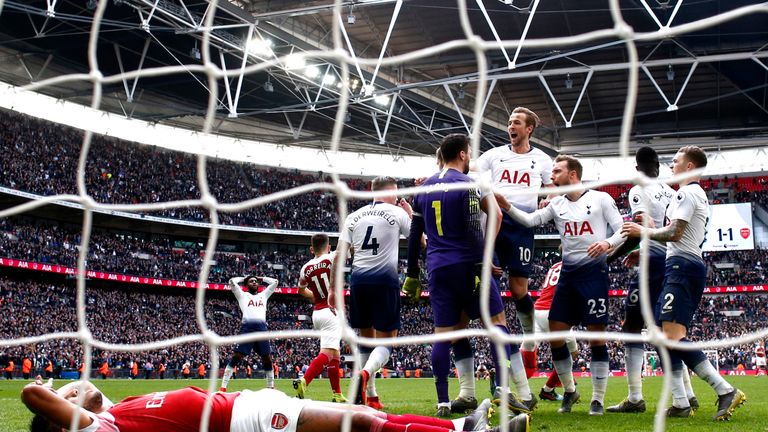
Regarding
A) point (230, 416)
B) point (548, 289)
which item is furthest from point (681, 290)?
point (230, 416)

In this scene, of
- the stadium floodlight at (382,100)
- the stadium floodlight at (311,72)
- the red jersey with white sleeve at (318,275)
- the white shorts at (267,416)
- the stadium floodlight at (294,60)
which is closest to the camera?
the stadium floodlight at (294,60)

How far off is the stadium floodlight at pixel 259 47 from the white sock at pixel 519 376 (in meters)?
19.0

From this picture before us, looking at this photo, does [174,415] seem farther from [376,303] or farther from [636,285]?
[636,285]

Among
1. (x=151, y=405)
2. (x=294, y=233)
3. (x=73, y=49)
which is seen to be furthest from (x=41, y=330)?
(x=151, y=405)

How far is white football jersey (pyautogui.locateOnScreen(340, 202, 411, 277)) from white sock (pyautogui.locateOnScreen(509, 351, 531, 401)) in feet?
5.06

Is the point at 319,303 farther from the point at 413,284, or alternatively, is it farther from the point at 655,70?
the point at 655,70

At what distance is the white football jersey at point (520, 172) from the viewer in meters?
6.43

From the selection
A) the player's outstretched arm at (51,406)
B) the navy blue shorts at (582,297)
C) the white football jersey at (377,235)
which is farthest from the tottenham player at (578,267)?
the player's outstretched arm at (51,406)

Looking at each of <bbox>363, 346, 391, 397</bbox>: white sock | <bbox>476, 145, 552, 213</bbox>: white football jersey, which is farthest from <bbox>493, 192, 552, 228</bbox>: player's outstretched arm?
<bbox>363, 346, 391, 397</bbox>: white sock

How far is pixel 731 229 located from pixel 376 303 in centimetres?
3544

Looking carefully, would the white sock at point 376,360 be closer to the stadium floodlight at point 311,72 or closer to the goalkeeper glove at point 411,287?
the goalkeeper glove at point 411,287

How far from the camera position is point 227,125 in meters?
36.7

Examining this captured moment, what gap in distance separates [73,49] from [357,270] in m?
23.5

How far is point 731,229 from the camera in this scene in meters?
37.5
